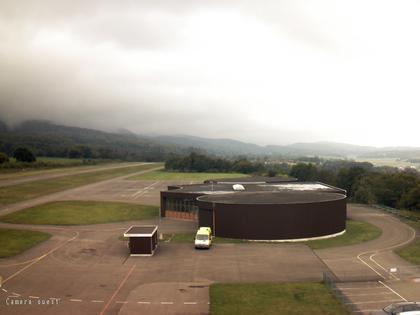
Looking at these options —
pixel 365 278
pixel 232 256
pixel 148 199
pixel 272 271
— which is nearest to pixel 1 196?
pixel 148 199

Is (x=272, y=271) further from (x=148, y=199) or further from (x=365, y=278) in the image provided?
(x=148, y=199)

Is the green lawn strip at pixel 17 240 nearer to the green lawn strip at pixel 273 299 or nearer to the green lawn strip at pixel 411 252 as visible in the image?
the green lawn strip at pixel 273 299

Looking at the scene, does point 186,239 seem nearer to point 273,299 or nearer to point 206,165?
point 273,299

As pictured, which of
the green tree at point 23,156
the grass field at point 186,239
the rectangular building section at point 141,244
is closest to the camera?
the rectangular building section at point 141,244

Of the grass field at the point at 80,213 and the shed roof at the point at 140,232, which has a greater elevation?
the shed roof at the point at 140,232

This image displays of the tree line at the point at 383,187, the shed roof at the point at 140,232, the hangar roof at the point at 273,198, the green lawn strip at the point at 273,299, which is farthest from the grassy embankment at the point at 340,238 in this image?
the tree line at the point at 383,187

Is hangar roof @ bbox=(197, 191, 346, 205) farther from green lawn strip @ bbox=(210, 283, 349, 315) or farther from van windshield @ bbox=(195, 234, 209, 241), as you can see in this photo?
green lawn strip @ bbox=(210, 283, 349, 315)

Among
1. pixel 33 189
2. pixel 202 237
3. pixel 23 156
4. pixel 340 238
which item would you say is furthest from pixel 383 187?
pixel 23 156

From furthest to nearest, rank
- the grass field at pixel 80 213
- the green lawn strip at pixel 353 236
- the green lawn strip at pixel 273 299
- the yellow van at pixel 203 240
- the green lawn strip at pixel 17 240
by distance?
the grass field at pixel 80 213 < the green lawn strip at pixel 353 236 < the yellow van at pixel 203 240 < the green lawn strip at pixel 17 240 < the green lawn strip at pixel 273 299
